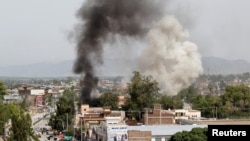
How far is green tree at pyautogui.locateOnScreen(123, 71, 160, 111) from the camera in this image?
64.8m

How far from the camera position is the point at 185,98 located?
110m

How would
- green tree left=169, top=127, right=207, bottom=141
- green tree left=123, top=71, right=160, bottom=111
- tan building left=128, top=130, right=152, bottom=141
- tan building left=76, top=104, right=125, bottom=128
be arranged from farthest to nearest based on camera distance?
green tree left=123, top=71, right=160, bottom=111 → tan building left=76, top=104, right=125, bottom=128 → green tree left=169, top=127, right=207, bottom=141 → tan building left=128, top=130, right=152, bottom=141

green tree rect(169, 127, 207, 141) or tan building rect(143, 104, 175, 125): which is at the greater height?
tan building rect(143, 104, 175, 125)

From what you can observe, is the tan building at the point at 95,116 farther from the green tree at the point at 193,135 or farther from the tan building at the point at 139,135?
the tan building at the point at 139,135

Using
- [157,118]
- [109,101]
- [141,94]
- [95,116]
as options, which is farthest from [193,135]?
[109,101]

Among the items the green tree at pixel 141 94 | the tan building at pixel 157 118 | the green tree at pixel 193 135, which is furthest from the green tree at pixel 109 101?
the green tree at pixel 193 135

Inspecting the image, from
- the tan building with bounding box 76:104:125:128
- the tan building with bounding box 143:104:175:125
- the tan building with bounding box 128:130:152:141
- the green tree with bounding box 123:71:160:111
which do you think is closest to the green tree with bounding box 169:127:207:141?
the tan building with bounding box 128:130:152:141

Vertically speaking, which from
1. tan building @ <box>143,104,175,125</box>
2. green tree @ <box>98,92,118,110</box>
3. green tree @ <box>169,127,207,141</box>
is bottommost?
green tree @ <box>169,127,207,141</box>

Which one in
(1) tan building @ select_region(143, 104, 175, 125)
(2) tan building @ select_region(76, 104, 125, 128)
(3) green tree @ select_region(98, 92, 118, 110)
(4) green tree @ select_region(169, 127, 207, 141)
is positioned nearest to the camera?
(4) green tree @ select_region(169, 127, 207, 141)

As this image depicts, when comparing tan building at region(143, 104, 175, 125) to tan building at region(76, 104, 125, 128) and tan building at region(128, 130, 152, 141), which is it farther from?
tan building at region(128, 130, 152, 141)

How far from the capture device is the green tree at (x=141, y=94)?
64.8 metres

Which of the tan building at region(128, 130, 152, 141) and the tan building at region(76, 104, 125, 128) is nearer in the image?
the tan building at region(128, 130, 152, 141)

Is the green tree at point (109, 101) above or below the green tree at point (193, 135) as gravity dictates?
above

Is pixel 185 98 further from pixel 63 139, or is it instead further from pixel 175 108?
pixel 63 139
